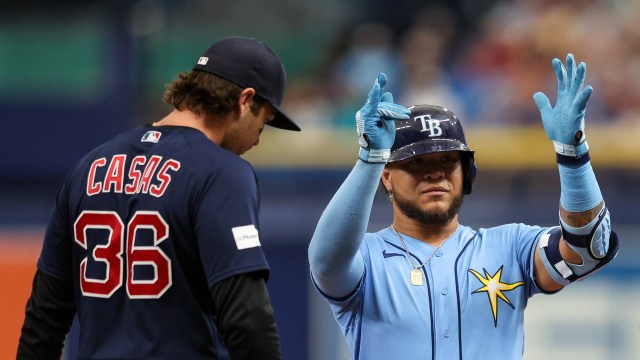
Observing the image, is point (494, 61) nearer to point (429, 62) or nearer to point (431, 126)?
point (429, 62)

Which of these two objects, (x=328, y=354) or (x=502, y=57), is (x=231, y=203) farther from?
(x=502, y=57)

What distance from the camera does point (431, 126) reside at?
156 inches

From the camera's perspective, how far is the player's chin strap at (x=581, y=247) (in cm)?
366

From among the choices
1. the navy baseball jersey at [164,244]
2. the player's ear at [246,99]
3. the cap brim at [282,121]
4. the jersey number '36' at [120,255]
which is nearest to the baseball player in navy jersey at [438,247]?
the cap brim at [282,121]

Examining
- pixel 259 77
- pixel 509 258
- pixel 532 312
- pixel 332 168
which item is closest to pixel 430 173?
pixel 509 258

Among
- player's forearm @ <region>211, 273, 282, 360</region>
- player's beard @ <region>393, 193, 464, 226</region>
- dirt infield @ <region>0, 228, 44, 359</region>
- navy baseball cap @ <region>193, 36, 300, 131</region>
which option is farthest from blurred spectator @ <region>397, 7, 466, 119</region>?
player's forearm @ <region>211, 273, 282, 360</region>

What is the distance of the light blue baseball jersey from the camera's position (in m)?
3.68

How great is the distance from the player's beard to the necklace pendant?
0.62ft

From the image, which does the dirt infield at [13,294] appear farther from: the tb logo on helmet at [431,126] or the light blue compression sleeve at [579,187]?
the light blue compression sleeve at [579,187]

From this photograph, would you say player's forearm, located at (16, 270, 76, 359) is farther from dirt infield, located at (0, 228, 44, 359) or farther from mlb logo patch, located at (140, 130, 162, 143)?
dirt infield, located at (0, 228, 44, 359)

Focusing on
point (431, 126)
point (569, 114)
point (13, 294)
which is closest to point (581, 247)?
point (569, 114)

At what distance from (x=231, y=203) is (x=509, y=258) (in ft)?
3.78

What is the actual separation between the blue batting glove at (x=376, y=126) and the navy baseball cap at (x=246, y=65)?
11.5 inches

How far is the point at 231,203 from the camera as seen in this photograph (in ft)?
10.6
